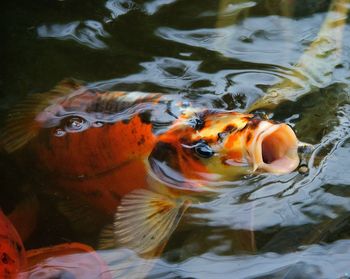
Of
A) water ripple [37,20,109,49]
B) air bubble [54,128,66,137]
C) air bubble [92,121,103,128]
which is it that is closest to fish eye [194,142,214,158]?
air bubble [92,121,103,128]

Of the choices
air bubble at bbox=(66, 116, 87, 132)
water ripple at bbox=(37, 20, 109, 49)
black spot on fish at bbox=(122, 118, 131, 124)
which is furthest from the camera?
water ripple at bbox=(37, 20, 109, 49)

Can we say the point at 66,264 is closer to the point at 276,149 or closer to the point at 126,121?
the point at 126,121

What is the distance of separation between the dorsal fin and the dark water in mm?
108

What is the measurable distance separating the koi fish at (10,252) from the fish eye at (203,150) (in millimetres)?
694

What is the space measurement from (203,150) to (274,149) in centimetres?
24

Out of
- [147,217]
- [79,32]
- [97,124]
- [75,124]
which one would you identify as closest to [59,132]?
[75,124]

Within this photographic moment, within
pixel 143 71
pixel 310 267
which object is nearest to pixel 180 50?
pixel 143 71

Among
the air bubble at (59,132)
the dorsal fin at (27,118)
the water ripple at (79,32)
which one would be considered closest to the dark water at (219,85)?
the water ripple at (79,32)

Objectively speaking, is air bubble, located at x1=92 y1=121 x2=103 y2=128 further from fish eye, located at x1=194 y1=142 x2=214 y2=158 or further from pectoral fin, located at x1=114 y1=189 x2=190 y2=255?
fish eye, located at x1=194 y1=142 x2=214 y2=158

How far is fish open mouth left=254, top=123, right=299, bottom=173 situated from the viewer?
71.0 inches

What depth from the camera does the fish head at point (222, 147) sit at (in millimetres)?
1826

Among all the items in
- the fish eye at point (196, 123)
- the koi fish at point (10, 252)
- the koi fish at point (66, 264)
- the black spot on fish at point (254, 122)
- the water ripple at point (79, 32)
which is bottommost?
the koi fish at point (66, 264)

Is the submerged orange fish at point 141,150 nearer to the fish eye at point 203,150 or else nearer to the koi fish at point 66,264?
the fish eye at point 203,150

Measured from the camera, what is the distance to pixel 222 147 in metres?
1.92
